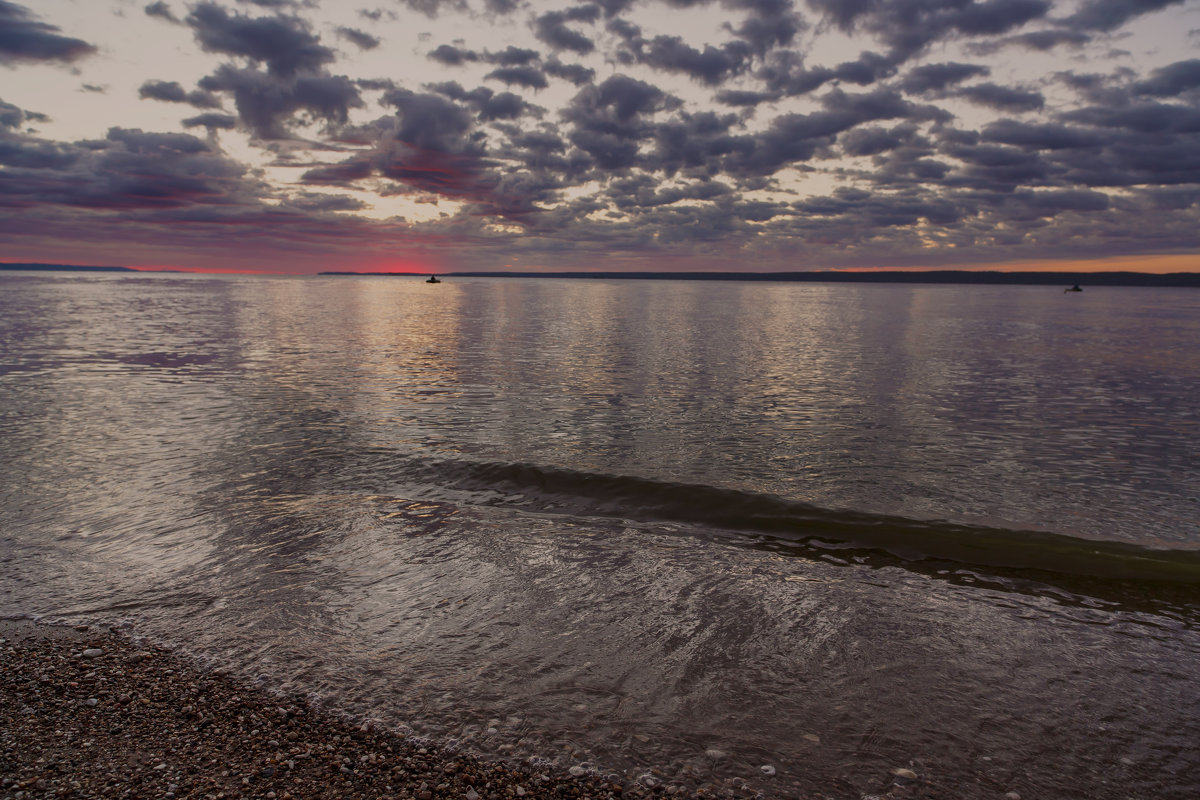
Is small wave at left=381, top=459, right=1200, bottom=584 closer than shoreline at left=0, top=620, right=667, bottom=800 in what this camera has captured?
No

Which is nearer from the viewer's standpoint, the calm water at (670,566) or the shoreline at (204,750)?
the shoreline at (204,750)

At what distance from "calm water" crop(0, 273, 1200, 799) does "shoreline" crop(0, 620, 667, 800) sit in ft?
1.22

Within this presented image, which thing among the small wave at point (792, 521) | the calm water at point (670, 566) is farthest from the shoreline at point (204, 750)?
the small wave at point (792, 521)

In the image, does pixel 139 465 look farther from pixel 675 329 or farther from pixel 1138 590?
pixel 675 329

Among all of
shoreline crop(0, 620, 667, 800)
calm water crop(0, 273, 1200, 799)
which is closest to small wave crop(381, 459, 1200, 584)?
calm water crop(0, 273, 1200, 799)

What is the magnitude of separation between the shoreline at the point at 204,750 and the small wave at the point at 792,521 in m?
6.61

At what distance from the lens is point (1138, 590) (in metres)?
9.17

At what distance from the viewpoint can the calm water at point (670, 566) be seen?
19.3 feet

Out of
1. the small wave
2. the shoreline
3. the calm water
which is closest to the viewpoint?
the shoreline

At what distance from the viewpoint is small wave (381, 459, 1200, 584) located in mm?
10109

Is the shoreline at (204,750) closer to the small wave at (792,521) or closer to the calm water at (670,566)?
the calm water at (670,566)

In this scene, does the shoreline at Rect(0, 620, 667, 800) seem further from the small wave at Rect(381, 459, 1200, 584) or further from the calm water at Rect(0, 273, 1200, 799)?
the small wave at Rect(381, 459, 1200, 584)

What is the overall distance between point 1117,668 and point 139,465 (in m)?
17.7

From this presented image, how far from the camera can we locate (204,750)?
5.25 metres
